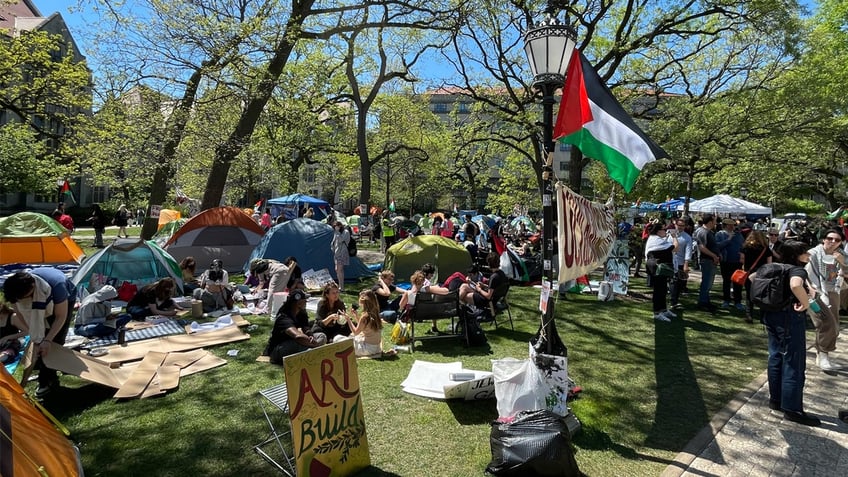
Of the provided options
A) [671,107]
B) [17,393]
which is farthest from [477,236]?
[17,393]

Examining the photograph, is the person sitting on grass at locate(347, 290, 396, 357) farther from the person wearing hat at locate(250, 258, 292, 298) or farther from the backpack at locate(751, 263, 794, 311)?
the backpack at locate(751, 263, 794, 311)

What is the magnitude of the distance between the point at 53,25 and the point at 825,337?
56003 millimetres

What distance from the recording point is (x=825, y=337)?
19.7 feet

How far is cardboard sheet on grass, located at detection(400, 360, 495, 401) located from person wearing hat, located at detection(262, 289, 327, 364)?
4.47 ft

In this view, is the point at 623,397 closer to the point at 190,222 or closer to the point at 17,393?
the point at 17,393

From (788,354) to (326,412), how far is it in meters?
4.46

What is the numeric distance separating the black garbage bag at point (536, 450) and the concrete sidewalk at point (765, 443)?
964mm

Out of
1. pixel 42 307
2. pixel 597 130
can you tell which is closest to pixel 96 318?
pixel 42 307

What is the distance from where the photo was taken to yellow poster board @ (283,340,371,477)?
128 inches

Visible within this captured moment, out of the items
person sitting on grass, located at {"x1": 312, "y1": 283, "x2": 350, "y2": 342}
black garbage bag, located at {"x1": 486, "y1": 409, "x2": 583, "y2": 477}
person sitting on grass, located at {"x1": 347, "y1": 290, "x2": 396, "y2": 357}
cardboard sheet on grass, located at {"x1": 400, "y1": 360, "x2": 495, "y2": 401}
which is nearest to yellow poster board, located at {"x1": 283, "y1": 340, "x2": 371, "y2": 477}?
black garbage bag, located at {"x1": 486, "y1": 409, "x2": 583, "y2": 477}

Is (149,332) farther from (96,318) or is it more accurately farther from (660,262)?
(660,262)

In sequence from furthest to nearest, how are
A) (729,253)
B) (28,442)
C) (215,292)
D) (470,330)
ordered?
(729,253), (215,292), (470,330), (28,442)

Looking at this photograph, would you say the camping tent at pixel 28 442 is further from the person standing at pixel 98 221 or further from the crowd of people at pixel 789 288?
the person standing at pixel 98 221

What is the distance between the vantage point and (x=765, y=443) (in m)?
4.16
